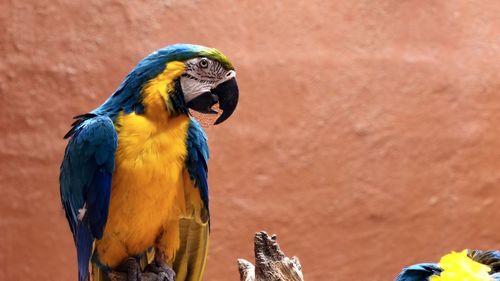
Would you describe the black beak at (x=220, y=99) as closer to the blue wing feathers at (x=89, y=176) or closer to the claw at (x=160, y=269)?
the blue wing feathers at (x=89, y=176)

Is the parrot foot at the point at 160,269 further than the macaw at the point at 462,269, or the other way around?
the parrot foot at the point at 160,269

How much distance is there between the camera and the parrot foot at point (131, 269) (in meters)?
1.40

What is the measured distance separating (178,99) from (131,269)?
1.07 ft

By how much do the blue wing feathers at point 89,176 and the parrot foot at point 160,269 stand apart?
123 millimetres

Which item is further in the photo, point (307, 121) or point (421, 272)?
point (307, 121)

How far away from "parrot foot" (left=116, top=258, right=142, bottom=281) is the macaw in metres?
0.48

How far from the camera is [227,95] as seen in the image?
140 centimetres

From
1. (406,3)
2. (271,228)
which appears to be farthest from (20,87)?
(406,3)

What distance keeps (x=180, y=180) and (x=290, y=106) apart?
1.18 m

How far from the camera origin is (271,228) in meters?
2.52

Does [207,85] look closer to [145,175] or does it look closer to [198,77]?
[198,77]

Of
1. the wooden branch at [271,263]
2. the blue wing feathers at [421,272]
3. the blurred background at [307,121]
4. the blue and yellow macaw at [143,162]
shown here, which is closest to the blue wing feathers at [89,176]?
the blue and yellow macaw at [143,162]

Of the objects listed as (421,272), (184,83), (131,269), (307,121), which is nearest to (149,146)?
(184,83)

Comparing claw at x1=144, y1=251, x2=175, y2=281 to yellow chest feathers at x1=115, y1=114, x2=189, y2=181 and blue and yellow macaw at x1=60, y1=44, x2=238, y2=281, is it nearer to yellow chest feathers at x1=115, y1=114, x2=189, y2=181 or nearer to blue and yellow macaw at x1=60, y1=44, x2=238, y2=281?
blue and yellow macaw at x1=60, y1=44, x2=238, y2=281
